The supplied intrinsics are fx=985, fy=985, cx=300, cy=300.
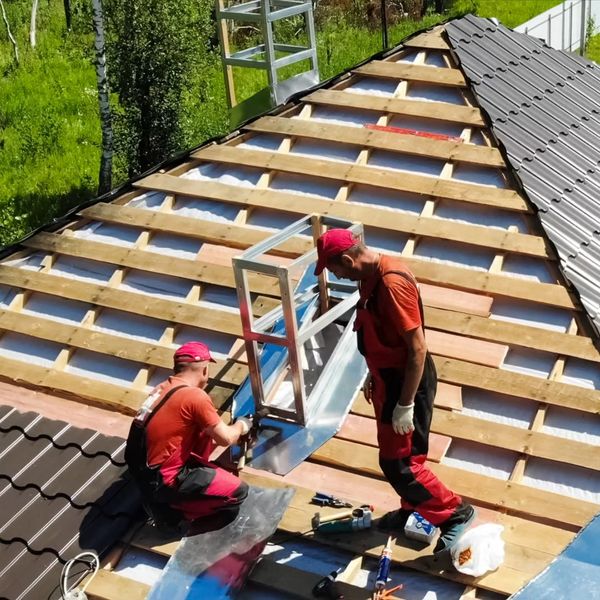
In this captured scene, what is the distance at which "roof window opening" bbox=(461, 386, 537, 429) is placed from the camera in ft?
20.1

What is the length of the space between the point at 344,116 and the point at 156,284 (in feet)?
8.45

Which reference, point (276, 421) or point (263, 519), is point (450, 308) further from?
point (263, 519)

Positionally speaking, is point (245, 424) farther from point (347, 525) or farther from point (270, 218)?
point (270, 218)

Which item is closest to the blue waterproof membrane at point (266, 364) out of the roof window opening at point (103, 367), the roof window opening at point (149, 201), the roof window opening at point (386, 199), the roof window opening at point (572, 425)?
the roof window opening at point (103, 367)

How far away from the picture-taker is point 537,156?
8172 millimetres

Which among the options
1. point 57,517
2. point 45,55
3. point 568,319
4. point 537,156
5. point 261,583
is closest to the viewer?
point 261,583

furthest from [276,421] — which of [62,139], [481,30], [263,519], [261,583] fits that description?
[62,139]

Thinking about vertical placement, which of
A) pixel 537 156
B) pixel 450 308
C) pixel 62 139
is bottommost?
pixel 62 139

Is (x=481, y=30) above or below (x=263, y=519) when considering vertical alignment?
above

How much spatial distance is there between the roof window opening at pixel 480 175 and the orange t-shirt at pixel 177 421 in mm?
3740

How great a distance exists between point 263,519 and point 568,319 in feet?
8.54

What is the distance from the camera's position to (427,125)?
28.6ft

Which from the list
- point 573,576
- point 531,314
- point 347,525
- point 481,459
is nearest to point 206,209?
A: point 531,314

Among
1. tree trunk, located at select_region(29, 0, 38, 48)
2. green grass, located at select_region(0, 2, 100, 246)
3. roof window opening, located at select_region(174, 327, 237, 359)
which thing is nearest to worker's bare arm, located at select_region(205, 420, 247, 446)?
roof window opening, located at select_region(174, 327, 237, 359)
